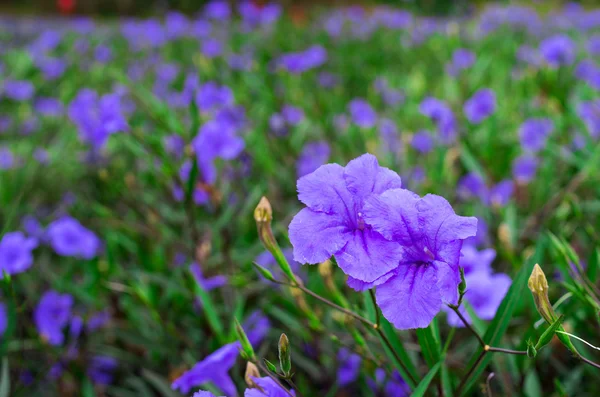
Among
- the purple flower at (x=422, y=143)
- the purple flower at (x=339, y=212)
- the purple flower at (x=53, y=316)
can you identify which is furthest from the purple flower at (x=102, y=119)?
the purple flower at (x=422, y=143)

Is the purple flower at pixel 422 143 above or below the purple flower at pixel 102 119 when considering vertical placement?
below

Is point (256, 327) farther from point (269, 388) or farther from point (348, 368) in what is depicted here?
point (269, 388)

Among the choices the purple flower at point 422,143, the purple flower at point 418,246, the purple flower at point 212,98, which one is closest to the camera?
the purple flower at point 418,246

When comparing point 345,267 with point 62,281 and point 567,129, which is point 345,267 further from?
point 567,129

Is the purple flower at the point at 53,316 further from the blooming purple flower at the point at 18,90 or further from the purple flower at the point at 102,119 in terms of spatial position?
the blooming purple flower at the point at 18,90

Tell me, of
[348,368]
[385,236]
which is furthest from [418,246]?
[348,368]

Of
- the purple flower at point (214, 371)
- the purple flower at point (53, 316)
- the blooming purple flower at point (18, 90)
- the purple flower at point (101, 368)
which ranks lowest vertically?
the blooming purple flower at point (18, 90)

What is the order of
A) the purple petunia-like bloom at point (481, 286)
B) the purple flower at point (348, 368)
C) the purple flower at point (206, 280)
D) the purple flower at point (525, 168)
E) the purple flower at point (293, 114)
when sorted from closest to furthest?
the purple petunia-like bloom at point (481, 286) < the purple flower at point (348, 368) < the purple flower at point (206, 280) < the purple flower at point (525, 168) < the purple flower at point (293, 114)

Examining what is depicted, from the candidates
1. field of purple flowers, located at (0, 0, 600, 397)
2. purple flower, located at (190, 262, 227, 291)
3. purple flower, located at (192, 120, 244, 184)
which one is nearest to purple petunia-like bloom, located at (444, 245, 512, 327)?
field of purple flowers, located at (0, 0, 600, 397)

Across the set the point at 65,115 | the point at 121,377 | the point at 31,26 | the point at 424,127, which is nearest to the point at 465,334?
the point at 121,377
